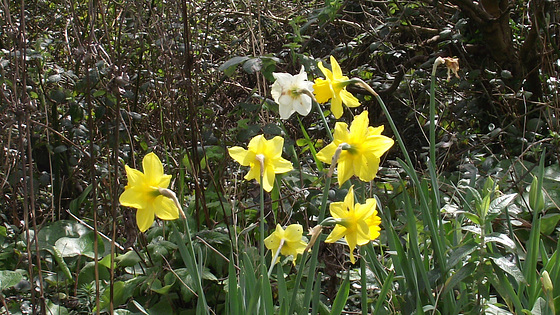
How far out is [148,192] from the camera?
102 cm

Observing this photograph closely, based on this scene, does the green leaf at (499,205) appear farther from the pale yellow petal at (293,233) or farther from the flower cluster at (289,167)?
the pale yellow petal at (293,233)

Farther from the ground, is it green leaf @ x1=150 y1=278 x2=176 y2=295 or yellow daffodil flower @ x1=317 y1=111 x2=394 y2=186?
yellow daffodil flower @ x1=317 y1=111 x2=394 y2=186

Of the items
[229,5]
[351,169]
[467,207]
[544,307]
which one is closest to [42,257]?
[351,169]

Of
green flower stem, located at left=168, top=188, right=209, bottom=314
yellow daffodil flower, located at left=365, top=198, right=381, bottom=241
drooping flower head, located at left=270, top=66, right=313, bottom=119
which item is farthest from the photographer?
drooping flower head, located at left=270, top=66, right=313, bottom=119

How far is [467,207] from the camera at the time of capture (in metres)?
1.59

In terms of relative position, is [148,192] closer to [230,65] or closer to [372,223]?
[372,223]

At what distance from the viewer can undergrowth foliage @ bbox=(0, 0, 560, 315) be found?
119 centimetres

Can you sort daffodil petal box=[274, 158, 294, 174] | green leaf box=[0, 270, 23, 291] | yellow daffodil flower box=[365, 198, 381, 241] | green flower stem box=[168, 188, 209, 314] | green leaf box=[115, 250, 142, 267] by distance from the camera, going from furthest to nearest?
green leaf box=[115, 250, 142, 267], green leaf box=[0, 270, 23, 291], daffodil petal box=[274, 158, 294, 174], yellow daffodil flower box=[365, 198, 381, 241], green flower stem box=[168, 188, 209, 314]

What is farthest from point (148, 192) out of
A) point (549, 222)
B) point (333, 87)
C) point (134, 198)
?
point (549, 222)

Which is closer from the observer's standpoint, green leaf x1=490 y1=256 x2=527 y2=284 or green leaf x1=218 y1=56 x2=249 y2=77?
green leaf x1=490 y1=256 x2=527 y2=284

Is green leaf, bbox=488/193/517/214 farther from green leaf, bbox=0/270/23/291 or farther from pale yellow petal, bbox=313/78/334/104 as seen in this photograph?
green leaf, bbox=0/270/23/291

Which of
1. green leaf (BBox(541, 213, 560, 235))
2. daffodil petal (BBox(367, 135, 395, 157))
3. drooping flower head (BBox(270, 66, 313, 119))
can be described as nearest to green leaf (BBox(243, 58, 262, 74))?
drooping flower head (BBox(270, 66, 313, 119))

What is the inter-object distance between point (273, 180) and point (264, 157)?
0.09 metres

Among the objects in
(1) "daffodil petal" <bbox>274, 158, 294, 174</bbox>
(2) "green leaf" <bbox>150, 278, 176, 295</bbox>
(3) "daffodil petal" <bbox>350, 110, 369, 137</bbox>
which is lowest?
(2) "green leaf" <bbox>150, 278, 176, 295</bbox>
